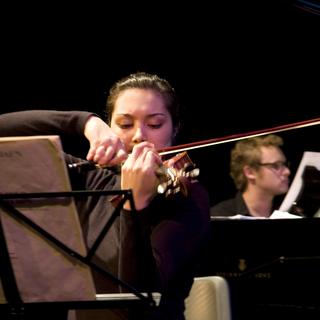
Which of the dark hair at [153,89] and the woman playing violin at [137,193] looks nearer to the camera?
the woman playing violin at [137,193]

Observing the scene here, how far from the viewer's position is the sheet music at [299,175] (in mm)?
2898

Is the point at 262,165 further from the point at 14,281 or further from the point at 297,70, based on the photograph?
the point at 14,281

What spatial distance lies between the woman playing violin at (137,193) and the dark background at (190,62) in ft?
5.54

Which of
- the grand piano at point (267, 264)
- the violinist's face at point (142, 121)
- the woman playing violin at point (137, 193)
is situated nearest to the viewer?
the woman playing violin at point (137, 193)

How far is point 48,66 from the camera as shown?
3.48 metres

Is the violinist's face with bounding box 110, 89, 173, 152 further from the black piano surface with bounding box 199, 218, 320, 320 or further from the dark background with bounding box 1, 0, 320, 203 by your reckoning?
the dark background with bounding box 1, 0, 320, 203

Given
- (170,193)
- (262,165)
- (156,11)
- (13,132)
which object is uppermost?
(156,11)

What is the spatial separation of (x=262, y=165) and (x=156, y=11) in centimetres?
97

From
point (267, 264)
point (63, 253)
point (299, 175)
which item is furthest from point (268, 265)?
point (63, 253)

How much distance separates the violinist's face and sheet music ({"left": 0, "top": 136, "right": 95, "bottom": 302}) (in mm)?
586

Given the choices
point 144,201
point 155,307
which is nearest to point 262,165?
point 144,201

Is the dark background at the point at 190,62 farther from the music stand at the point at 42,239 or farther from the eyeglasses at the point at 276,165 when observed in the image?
the music stand at the point at 42,239

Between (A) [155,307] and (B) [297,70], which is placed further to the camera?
(B) [297,70]

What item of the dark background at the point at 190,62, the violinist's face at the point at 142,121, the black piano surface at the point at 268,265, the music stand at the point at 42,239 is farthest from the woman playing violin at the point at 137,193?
the dark background at the point at 190,62
